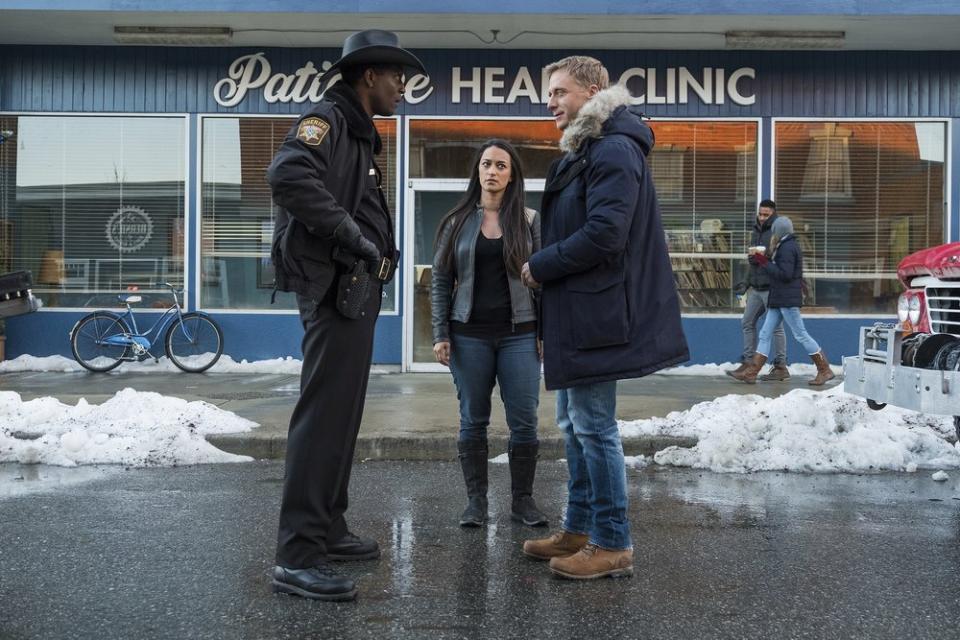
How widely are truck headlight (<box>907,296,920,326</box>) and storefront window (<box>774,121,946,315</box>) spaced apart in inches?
264

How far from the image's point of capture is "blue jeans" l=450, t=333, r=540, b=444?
5055 mm

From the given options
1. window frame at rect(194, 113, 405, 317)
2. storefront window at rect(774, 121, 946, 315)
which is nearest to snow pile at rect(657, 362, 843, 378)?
storefront window at rect(774, 121, 946, 315)

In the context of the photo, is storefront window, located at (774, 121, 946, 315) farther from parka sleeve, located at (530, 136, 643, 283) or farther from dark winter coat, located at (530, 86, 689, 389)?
parka sleeve, located at (530, 136, 643, 283)

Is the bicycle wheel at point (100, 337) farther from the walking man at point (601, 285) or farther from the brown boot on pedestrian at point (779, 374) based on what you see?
the walking man at point (601, 285)

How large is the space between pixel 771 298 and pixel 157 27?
7.78 m

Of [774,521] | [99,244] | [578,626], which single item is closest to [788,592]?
[578,626]

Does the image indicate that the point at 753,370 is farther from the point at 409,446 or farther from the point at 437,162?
the point at 409,446

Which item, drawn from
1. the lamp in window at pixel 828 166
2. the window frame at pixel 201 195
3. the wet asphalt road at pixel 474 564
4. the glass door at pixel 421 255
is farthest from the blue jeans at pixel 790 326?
the wet asphalt road at pixel 474 564

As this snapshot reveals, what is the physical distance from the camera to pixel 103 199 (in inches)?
505

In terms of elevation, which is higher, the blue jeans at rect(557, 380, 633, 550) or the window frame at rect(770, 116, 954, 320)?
the window frame at rect(770, 116, 954, 320)

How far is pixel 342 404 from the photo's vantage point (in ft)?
13.0

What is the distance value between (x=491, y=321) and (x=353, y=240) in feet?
4.62

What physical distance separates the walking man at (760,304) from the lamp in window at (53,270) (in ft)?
27.8

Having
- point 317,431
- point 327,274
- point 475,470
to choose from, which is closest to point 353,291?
point 327,274
